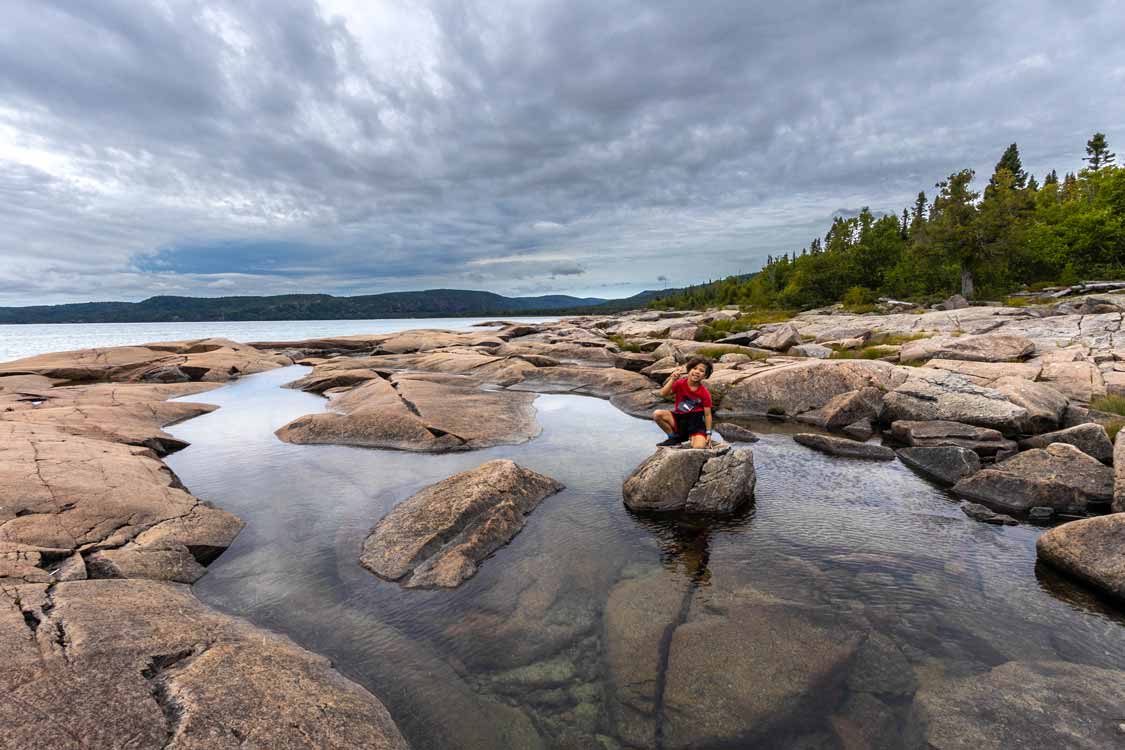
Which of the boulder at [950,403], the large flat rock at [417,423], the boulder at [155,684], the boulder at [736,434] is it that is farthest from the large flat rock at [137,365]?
the boulder at [950,403]

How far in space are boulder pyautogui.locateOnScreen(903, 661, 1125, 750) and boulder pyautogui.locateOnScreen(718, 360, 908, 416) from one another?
44.1ft

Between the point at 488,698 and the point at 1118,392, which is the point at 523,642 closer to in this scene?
the point at 488,698

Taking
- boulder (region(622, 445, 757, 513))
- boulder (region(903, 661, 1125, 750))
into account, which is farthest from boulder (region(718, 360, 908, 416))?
boulder (region(903, 661, 1125, 750))

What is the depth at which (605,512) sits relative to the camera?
10406 mm

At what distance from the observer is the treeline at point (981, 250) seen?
176ft

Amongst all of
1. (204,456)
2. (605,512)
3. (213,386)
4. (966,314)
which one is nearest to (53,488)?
(204,456)

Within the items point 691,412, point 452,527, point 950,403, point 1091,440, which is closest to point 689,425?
point 691,412

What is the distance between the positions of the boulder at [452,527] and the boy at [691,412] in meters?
4.42

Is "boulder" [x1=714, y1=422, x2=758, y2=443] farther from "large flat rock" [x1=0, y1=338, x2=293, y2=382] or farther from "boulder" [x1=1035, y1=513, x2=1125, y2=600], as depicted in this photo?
"large flat rock" [x1=0, y1=338, x2=293, y2=382]

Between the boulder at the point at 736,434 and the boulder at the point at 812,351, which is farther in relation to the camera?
the boulder at the point at 812,351

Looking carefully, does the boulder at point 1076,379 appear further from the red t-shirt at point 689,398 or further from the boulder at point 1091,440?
the red t-shirt at point 689,398

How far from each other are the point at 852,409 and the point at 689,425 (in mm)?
7729

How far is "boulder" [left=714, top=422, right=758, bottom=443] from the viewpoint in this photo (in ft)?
51.7

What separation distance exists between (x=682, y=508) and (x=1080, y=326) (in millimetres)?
30208
